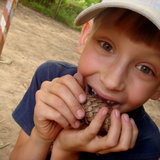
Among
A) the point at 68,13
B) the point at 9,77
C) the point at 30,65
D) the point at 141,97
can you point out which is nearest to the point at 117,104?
the point at 141,97

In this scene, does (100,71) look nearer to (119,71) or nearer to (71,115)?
(119,71)

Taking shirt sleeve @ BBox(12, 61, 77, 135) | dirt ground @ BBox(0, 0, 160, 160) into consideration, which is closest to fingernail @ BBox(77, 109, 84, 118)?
shirt sleeve @ BBox(12, 61, 77, 135)

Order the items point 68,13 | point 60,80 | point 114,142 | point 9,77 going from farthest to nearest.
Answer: point 68,13
point 9,77
point 60,80
point 114,142

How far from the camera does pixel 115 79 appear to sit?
88 centimetres

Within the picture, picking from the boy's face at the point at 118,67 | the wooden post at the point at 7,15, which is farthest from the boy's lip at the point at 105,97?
the wooden post at the point at 7,15

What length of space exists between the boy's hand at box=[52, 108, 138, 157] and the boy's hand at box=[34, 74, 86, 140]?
0.06 meters

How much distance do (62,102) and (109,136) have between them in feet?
0.72

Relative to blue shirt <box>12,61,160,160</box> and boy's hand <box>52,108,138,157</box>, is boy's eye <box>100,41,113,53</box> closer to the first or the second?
boy's hand <box>52,108,138,157</box>

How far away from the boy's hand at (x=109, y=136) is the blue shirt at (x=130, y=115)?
1.01ft

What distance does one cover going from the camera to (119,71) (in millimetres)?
884

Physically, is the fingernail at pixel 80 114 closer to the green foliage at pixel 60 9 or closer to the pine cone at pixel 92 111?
the pine cone at pixel 92 111

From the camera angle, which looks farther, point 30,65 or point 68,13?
point 68,13

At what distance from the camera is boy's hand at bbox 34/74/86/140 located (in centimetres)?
86

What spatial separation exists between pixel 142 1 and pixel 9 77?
236 centimetres
